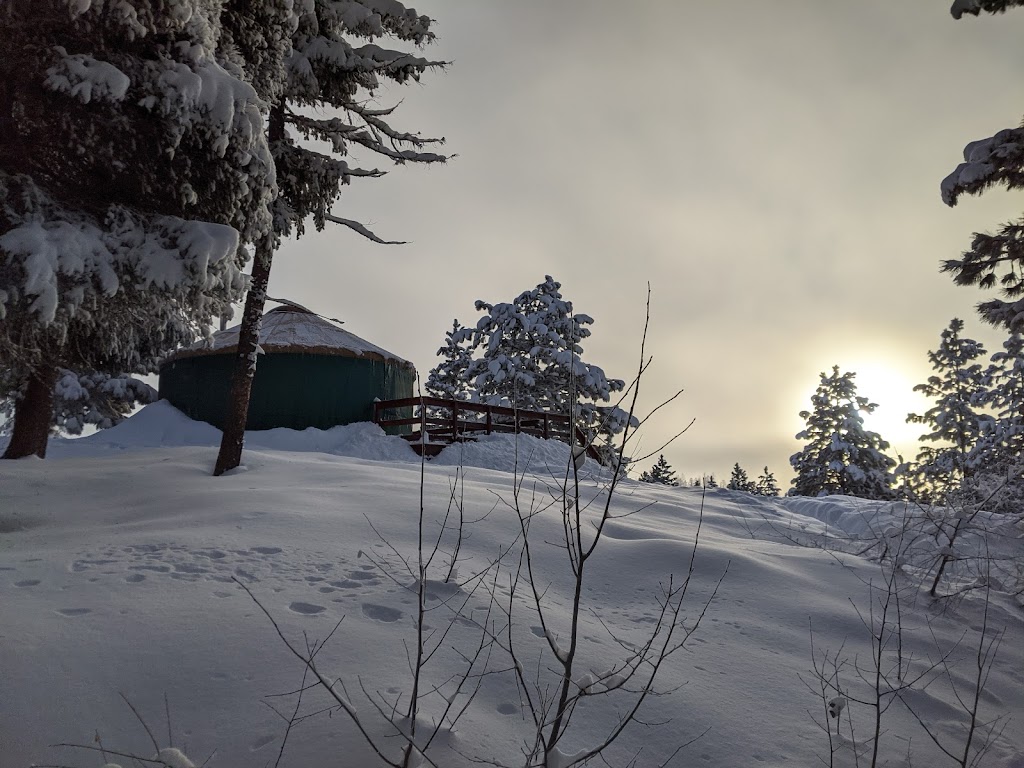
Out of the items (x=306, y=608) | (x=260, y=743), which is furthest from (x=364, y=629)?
(x=260, y=743)

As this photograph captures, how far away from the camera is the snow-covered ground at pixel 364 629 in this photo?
Answer: 2.47 meters

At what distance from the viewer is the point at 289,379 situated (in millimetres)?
16891

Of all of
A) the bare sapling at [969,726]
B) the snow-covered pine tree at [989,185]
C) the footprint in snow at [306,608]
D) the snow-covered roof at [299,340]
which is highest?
the snow-covered pine tree at [989,185]

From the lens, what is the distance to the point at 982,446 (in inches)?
828

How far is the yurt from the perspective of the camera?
16.8m

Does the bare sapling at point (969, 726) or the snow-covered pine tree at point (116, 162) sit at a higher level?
the snow-covered pine tree at point (116, 162)

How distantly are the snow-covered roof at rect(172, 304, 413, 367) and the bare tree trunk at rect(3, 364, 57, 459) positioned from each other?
632cm

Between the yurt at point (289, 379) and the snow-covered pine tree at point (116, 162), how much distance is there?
A: 35.3 feet

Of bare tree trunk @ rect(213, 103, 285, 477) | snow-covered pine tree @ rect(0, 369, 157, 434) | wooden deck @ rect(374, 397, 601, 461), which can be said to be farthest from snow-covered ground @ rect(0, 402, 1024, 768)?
snow-covered pine tree @ rect(0, 369, 157, 434)

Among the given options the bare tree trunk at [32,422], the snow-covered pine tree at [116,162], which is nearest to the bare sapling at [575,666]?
the snow-covered pine tree at [116,162]

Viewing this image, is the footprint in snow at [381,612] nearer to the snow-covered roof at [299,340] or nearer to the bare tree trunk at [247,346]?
the bare tree trunk at [247,346]

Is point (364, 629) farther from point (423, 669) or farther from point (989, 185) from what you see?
point (989, 185)

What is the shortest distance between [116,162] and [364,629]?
4674mm

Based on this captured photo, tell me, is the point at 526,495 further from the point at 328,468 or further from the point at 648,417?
the point at 648,417
